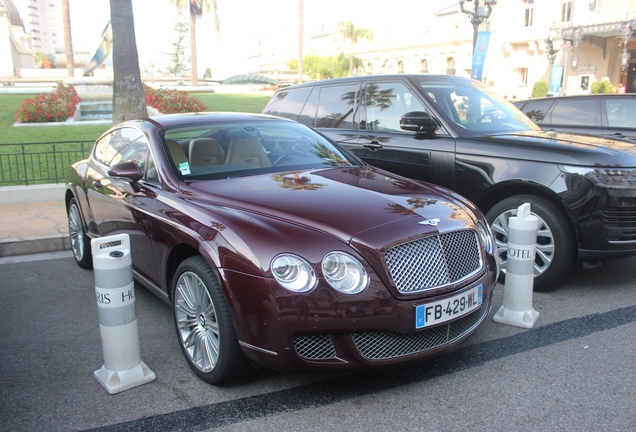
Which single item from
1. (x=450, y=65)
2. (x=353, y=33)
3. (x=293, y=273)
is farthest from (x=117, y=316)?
(x=353, y=33)

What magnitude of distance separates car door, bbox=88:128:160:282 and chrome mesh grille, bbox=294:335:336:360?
1.51 m

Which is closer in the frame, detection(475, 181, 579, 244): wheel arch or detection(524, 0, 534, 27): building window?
detection(475, 181, 579, 244): wheel arch

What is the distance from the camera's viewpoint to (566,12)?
4422 centimetres

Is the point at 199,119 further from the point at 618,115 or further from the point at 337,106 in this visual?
the point at 618,115

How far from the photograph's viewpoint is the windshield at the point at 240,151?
4102 mm

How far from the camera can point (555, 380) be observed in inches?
129

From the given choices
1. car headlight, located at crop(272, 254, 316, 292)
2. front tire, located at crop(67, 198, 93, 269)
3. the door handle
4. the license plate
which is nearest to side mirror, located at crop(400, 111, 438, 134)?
the door handle

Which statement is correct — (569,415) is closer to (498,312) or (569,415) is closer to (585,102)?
(498,312)

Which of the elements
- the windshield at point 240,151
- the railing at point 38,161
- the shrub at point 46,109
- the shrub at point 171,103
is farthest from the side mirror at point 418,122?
the shrub at point 46,109

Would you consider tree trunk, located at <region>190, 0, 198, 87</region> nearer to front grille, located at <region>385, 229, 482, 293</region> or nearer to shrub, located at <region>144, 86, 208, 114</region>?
shrub, located at <region>144, 86, 208, 114</region>

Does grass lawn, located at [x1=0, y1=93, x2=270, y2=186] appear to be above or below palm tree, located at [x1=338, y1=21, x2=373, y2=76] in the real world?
below

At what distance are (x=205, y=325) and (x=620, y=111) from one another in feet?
23.5

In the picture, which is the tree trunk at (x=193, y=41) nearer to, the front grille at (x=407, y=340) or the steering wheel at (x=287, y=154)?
the steering wheel at (x=287, y=154)

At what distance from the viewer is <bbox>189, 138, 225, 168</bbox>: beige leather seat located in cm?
416
